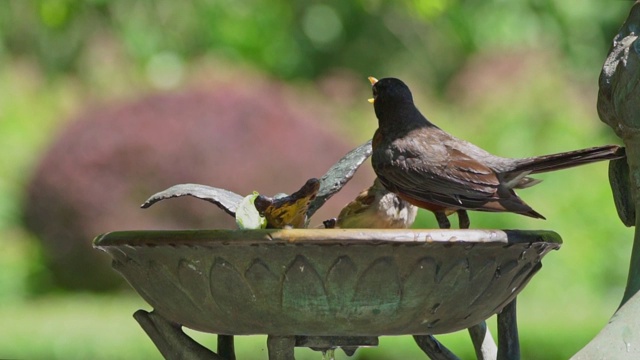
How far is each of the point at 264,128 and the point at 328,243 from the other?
6711 millimetres

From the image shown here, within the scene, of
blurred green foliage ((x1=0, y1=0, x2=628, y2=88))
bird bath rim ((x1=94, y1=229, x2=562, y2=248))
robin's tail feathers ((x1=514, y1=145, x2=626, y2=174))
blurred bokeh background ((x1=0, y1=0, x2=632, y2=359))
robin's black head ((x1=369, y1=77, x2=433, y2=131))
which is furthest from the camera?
blurred green foliage ((x1=0, y1=0, x2=628, y2=88))

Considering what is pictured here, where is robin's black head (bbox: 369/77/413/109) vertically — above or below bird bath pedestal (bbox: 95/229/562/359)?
above

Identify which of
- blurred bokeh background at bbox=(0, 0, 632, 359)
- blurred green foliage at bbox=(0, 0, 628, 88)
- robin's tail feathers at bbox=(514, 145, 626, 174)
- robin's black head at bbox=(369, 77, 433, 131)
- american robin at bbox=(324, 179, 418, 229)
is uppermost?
blurred green foliage at bbox=(0, 0, 628, 88)

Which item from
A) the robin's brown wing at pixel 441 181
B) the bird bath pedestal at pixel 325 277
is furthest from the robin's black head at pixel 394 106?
the bird bath pedestal at pixel 325 277

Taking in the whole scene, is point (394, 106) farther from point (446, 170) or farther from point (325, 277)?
point (325, 277)

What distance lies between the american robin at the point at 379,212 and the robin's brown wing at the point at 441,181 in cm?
90

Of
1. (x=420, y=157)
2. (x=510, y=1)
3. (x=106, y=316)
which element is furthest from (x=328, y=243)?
(x=510, y=1)

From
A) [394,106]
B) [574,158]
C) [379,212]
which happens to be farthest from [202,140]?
[574,158]


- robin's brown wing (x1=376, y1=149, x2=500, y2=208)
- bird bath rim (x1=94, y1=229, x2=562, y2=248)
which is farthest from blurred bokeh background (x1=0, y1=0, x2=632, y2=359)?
bird bath rim (x1=94, y1=229, x2=562, y2=248)

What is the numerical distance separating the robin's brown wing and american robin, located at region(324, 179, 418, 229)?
35.3 inches

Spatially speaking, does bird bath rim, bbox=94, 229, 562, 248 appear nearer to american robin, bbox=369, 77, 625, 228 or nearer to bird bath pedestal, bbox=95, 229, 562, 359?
bird bath pedestal, bbox=95, 229, 562, 359

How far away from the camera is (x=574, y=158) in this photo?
2.55m

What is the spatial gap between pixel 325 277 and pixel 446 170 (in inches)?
23.9

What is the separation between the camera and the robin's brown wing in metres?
2.68
